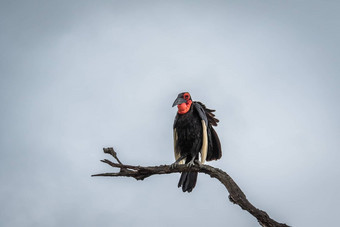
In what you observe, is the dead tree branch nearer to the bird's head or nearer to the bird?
the bird

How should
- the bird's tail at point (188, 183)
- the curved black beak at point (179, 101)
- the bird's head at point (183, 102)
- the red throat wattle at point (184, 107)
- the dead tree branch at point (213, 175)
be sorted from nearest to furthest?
the dead tree branch at point (213, 175) → the bird's tail at point (188, 183) → the curved black beak at point (179, 101) → the bird's head at point (183, 102) → the red throat wattle at point (184, 107)

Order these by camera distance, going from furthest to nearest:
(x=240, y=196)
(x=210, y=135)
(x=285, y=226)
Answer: (x=210, y=135) → (x=240, y=196) → (x=285, y=226)

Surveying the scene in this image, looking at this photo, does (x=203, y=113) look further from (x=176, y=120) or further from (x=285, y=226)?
(x=285, y=226)

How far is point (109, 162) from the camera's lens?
20.7ft

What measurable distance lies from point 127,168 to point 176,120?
8.62 feet

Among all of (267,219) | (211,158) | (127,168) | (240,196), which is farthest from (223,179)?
(211,158)

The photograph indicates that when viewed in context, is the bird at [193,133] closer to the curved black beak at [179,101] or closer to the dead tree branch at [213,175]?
the curved black beak at [179,101]

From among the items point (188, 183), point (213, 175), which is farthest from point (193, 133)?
point (213, 175)

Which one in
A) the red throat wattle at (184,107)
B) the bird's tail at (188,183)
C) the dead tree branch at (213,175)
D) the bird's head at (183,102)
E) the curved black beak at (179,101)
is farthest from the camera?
the red throat wattle at (184,107)

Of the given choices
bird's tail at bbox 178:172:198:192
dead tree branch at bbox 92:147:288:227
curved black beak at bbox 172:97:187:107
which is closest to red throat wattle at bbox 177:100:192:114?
curved black beak at bbox 172:97:187:107

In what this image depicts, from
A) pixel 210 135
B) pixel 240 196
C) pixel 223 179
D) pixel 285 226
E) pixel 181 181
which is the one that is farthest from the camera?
pixel 210 135

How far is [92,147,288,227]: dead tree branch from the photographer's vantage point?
18.6ft

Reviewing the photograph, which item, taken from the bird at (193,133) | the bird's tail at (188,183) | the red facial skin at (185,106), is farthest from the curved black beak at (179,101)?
the bird's tail at (188,183)

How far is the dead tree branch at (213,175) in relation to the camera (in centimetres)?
566
